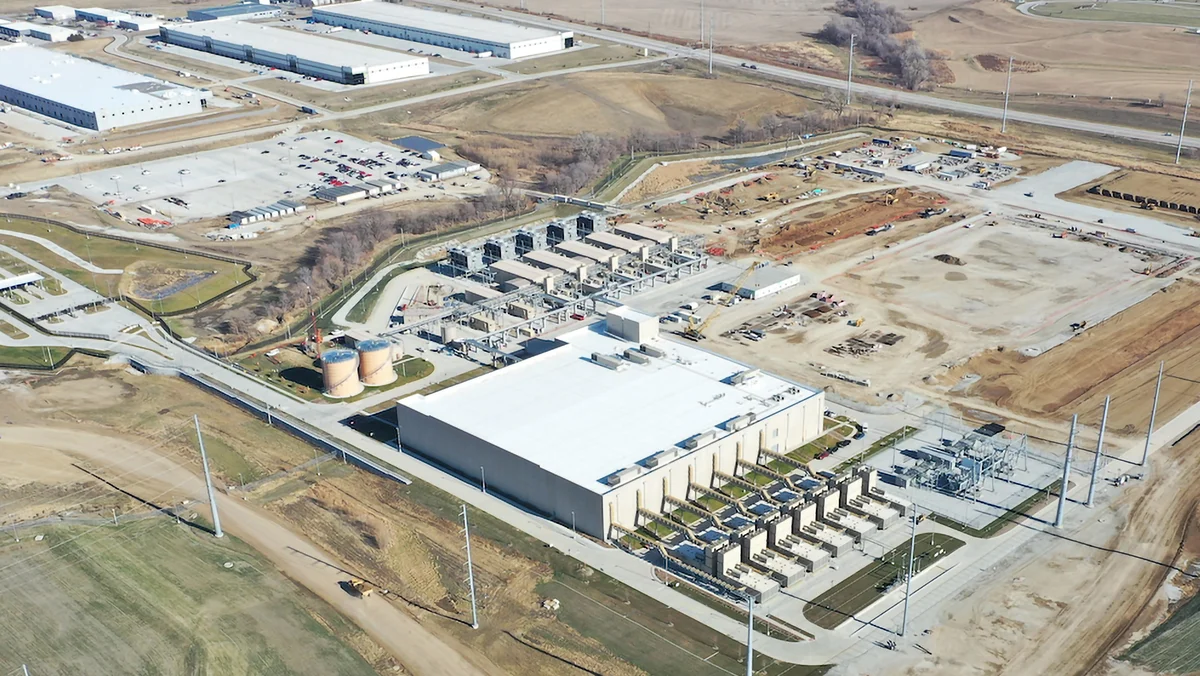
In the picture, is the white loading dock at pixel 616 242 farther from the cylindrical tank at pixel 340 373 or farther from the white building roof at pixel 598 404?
the cylindrical tank at pixel 340 373

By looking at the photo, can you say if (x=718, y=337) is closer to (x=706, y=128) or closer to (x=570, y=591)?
(x=570, y=591)

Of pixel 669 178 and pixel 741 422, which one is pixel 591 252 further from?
pixel 741 422

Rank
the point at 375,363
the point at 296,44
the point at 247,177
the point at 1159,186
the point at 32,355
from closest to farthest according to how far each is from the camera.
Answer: the point at 375,363 → the point at 32,355 → the point at 1159,186 → the point at 247,177 → the point at 296,44

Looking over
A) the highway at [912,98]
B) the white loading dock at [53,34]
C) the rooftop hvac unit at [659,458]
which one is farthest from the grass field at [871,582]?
the white loading dock at [53,34]

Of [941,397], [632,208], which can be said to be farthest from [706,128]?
[941,397]

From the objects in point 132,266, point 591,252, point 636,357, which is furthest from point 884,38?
point 132,266

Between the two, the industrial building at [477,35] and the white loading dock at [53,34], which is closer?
the industrial building at [477,35]

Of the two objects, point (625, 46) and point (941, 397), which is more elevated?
point (625, 46)
